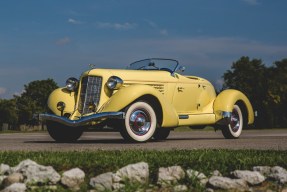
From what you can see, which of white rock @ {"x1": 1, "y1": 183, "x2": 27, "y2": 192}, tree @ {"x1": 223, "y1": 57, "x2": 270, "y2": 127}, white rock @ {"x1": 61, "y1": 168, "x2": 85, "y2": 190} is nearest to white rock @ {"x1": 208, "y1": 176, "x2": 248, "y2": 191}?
white rock @ {"x1": 61, "y1": 168, "x2": 85, "y2": 190}

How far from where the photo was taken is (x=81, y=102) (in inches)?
427

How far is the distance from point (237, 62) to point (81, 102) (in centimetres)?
4691

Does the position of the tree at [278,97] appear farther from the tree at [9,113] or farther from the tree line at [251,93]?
the tree at [9,113]

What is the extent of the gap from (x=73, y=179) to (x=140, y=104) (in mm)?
5912

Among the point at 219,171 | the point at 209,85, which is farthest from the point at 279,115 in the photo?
the point at 219,171

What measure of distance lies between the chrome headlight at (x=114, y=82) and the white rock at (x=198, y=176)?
592cm

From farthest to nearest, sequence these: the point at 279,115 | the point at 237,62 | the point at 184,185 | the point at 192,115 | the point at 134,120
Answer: the point at 237,62 → the point at 279,115 → the point at 192,115 → the point at 134,120 → the point at 184,185

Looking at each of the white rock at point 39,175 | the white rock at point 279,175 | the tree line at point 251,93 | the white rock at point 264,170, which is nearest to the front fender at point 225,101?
the white rock at point 264,170

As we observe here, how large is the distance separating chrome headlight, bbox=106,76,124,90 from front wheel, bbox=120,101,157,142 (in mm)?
570

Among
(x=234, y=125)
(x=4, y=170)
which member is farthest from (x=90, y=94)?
(x=4, y=170)

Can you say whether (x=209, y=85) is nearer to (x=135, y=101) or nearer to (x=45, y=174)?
(x=135, y=101)

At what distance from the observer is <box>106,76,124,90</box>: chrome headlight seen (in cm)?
1032

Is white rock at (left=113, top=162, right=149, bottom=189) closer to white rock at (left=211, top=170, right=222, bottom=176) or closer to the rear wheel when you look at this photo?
white rock at (left=211, top=170, right=222, bottom=176)

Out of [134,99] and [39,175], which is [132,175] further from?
[134,99]
